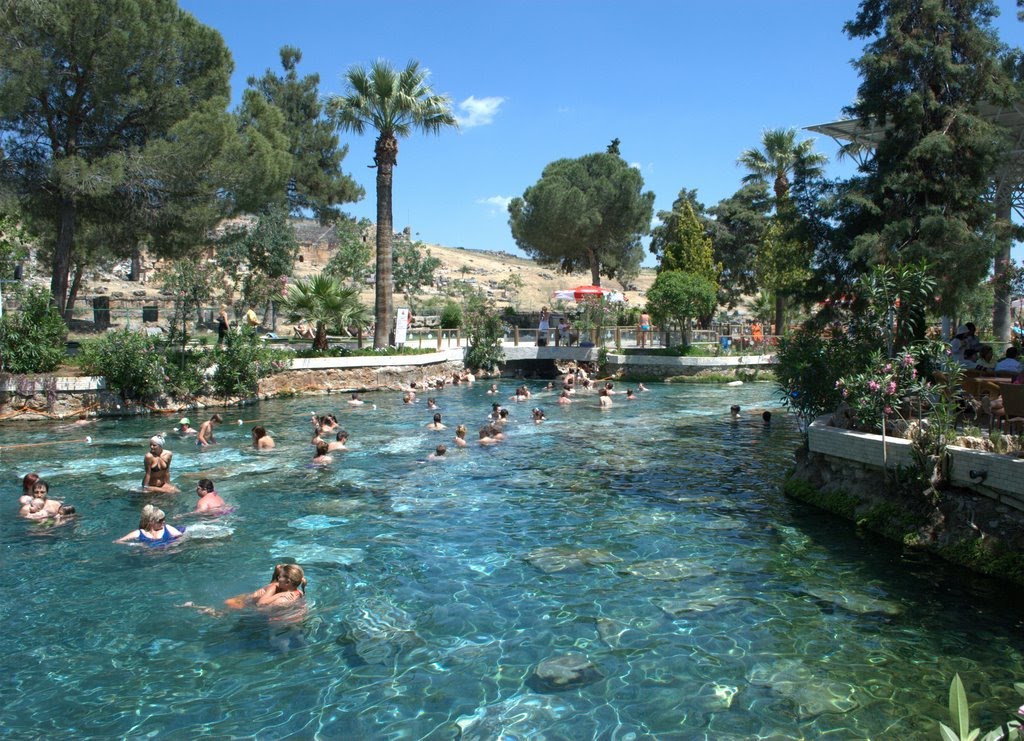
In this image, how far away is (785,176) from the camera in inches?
1629

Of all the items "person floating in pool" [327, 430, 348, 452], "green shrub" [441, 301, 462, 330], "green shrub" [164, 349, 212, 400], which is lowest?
"person floating in pool" [327, 430, 348, 452]

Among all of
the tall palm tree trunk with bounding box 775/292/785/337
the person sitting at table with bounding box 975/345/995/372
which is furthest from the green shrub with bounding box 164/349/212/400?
the tall palm tree trunk with bounding box 775/292/785/337

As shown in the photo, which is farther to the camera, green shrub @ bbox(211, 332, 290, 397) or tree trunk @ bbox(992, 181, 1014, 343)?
green shrub @ bbox(211, 332, 290, 397)

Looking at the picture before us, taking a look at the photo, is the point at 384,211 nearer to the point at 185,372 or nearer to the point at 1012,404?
the point at 185,372

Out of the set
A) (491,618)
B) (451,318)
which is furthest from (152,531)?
(451,318)

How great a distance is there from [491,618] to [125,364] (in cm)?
1767

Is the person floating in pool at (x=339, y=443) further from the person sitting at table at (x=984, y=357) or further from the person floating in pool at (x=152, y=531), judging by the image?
the person sitting at table at (x=984, y=357)

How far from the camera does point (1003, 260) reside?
61.6ft

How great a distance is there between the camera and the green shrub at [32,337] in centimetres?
2173

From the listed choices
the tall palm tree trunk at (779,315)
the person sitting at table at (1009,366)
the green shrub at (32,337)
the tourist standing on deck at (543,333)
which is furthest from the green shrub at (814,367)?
the tall palm tree trunk at (779,315)

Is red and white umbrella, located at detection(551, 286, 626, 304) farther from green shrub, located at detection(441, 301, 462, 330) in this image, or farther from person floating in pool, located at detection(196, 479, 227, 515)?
person floating in pool, located at detection(196, 479, 227, 515)

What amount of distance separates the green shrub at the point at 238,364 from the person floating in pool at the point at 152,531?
14388mm

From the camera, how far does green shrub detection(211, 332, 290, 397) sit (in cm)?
Answer: 2473

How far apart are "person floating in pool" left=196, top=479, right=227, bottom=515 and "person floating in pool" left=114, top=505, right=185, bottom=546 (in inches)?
52.3
